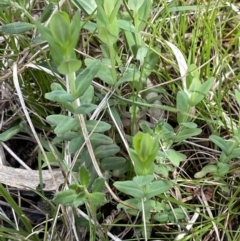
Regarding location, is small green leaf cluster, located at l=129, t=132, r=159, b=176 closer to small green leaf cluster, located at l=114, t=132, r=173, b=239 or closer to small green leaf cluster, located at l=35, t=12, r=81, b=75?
small green leaf cluster, located at l=114, t=132, r=173, b=239

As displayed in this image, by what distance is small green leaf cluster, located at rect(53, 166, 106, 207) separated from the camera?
2.76 feet

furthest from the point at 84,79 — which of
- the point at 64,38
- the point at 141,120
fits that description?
the point at 141,120

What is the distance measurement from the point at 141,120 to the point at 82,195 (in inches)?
10.6

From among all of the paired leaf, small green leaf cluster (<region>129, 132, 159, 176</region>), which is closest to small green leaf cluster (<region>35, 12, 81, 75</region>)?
the paired leaf

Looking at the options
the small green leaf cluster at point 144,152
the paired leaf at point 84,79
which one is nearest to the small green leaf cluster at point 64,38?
the paired leaf at point 84,79

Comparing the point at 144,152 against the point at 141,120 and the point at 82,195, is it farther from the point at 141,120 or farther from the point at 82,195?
the point at 141,120

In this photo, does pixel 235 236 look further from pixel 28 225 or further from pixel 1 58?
pixel 1 58

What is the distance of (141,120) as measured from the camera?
3.50 ft

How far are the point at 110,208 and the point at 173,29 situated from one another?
475mm

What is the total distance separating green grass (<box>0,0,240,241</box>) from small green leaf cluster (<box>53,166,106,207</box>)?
3cm

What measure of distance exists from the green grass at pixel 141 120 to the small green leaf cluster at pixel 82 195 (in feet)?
0.09

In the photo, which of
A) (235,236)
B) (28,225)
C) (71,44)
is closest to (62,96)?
(71,44)

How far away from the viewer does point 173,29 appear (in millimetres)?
1210

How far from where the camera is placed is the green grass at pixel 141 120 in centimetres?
95
